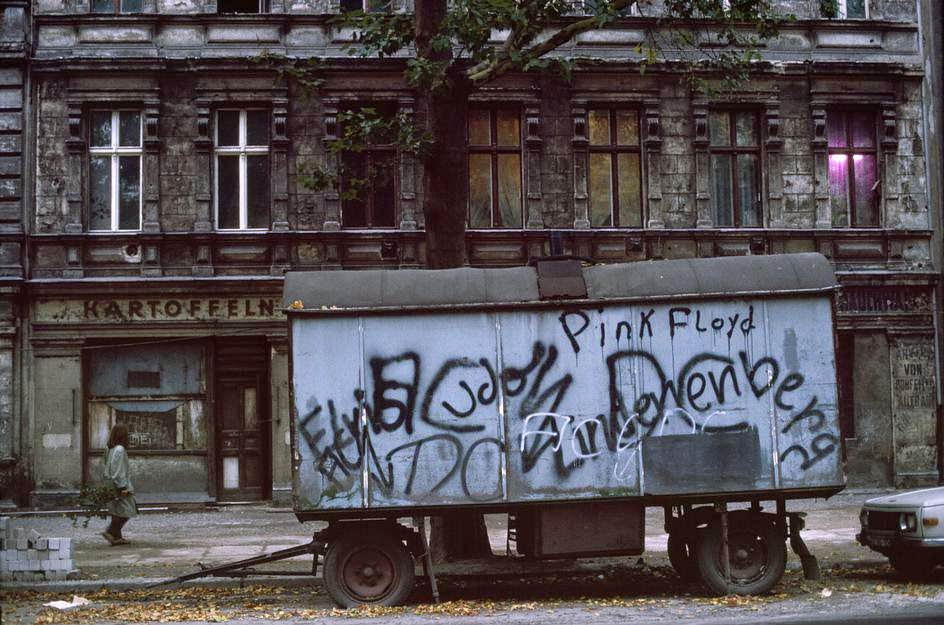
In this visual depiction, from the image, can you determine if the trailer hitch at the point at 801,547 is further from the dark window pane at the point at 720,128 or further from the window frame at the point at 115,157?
the window frame at the point at 115,157

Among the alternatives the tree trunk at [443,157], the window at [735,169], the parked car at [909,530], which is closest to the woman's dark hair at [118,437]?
the tree trunk at [443,157]

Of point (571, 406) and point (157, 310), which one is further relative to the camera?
point (157, 310)

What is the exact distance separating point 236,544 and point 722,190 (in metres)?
11.1

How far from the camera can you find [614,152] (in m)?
20.8

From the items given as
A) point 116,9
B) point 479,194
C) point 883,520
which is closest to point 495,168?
point 479,194

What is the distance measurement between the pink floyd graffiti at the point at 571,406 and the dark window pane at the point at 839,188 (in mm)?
11164

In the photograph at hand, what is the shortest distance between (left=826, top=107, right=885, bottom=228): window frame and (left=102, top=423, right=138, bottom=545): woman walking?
1341cm

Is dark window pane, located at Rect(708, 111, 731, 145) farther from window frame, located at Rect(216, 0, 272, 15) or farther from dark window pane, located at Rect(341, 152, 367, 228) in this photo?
window frame, located at Rect(216, 0, 272, 15)

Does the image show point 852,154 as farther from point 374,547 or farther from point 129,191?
point 374,547

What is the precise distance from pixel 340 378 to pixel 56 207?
36.9ft

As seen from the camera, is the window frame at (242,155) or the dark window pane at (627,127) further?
the dark window pane at (627,127)

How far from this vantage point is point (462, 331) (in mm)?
10500

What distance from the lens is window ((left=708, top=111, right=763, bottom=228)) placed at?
68.6ft

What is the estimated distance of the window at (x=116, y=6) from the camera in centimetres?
2030
